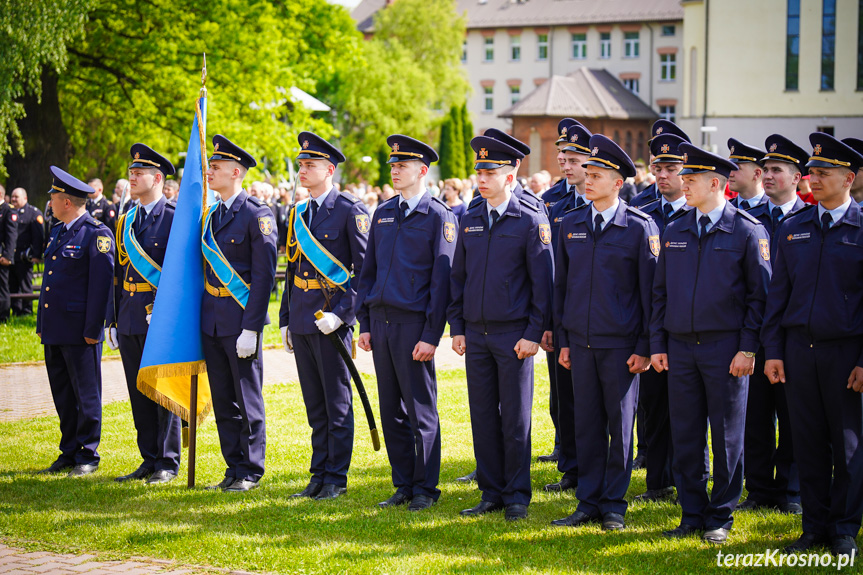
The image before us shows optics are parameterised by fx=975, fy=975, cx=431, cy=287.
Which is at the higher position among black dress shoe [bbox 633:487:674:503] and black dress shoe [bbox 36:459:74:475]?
black dress shoe [bbox 633:487:674:503]

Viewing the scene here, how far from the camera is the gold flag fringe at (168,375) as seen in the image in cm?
776

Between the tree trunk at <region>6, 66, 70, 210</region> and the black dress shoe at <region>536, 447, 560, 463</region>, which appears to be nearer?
the black dress shoe at <region>536, 447, 560, 463</region>

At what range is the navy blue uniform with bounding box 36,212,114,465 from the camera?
848 centimetres

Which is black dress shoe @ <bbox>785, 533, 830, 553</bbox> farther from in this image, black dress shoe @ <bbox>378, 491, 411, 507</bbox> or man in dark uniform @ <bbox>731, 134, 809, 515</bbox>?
Result: black dress shoe @ <bbox>378, 491, 411, 507</bbox>

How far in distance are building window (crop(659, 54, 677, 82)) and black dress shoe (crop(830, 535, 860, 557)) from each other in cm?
7564

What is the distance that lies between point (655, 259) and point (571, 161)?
1.77 m

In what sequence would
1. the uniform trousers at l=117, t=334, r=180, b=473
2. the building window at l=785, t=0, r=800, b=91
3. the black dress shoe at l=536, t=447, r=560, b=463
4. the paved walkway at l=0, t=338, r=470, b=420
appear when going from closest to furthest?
the uniform trousers at l=117, t=334, r=180, b=473 → the black dress shoe at l=536, t=447, r=560, b=463 → the paved walkway at l=0, t=338, r=470, b=420 → the building window at l=785, t=0, r=800, b=91

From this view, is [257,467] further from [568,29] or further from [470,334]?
[568,29]

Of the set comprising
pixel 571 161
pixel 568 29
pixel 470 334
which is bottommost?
pixel 470 334

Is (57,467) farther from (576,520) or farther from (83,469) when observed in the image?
(576,520)

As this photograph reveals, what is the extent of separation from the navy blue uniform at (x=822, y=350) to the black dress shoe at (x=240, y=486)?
4.08 m

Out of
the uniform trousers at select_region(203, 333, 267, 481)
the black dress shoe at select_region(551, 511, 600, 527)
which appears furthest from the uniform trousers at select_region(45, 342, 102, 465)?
the black dress shoe at select_region(551, 511, 600, 527)

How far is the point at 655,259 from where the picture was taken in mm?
6531

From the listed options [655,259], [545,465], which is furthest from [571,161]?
[545,465]
